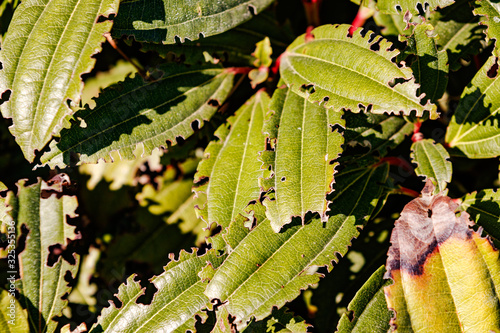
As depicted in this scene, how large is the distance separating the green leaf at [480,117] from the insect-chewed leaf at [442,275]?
0.26 meters

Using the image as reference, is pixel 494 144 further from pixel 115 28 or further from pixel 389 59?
pixel 115 28

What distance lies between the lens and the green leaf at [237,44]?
4.37 feet

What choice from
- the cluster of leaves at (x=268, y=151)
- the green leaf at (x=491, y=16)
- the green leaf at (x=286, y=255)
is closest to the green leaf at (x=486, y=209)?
the cluster of leaves at (x=268, y=151)

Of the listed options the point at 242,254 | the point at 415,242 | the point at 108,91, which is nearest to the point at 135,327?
the point at 242,254

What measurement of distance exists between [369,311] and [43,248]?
1.00m

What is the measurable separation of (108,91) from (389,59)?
30.6 inches

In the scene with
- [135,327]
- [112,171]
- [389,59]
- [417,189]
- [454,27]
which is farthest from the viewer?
[112,171]

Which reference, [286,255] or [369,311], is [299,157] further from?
[369,311]

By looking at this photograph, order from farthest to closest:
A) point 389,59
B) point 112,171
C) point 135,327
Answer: point 112,171 < point 135,327 < point 389,59

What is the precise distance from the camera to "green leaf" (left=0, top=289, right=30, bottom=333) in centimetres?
124

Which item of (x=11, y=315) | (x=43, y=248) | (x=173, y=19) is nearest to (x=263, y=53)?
(x=173, y=19)

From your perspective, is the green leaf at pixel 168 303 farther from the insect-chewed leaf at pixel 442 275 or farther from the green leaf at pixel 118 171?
the green leaf at pixel 118 171

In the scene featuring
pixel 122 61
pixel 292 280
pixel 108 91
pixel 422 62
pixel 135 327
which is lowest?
pixel 135 327

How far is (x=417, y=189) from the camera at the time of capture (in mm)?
1467
